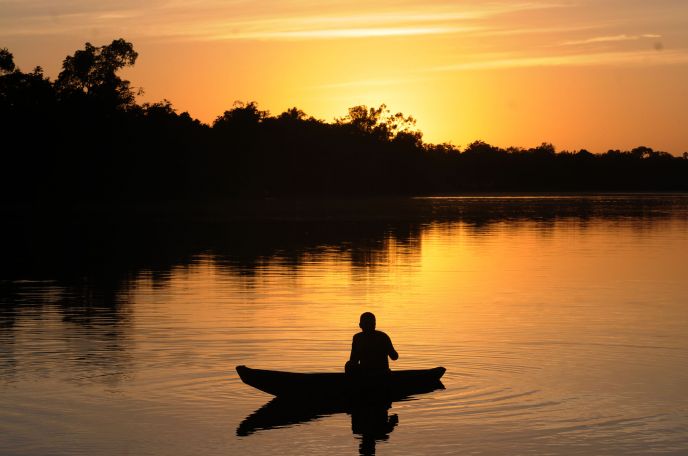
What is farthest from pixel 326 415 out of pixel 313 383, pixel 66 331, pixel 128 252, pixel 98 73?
pixel 98 73

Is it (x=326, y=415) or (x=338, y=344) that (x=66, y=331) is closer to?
(x=338, y=344)

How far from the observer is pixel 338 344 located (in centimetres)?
2134

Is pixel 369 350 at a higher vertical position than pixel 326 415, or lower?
higher

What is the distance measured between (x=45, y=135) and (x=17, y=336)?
3291 inches

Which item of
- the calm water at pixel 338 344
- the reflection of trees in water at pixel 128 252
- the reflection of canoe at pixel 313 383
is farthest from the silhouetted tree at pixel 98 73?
the reflection of canoe at pixel 313 383

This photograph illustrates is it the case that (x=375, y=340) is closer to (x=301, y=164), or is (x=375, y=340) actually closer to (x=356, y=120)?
(x=301, y=164)

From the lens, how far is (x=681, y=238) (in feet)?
184

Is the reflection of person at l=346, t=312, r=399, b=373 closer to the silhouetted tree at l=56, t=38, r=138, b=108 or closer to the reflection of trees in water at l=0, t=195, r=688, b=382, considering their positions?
the reflection of trees in water at l=0, t=195, r=688, b=382

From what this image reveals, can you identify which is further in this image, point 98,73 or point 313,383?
point 98,73

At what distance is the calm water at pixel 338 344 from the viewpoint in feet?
47.2

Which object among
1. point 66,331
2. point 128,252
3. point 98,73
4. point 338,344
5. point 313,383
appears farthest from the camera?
point 98,73

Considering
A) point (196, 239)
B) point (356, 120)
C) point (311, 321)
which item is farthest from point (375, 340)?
point (356, 120)

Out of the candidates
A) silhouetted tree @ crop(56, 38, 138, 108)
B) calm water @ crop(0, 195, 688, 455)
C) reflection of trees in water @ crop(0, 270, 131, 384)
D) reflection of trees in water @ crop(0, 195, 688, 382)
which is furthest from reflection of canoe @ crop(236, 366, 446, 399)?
silhouetted tree @ crop(56, 38, 138, 108)

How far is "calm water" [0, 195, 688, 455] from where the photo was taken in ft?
47.2
